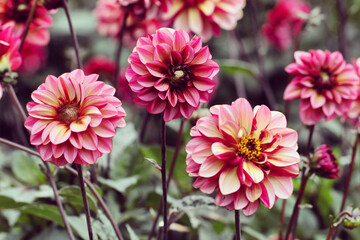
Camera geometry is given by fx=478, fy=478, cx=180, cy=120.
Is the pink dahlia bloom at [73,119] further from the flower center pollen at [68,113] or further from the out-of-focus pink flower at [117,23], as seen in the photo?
the out-of-focus pink flower at [117,23]

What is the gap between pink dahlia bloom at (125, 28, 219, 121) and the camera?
54 cm

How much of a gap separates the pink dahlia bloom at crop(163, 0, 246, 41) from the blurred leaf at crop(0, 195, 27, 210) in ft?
1.38

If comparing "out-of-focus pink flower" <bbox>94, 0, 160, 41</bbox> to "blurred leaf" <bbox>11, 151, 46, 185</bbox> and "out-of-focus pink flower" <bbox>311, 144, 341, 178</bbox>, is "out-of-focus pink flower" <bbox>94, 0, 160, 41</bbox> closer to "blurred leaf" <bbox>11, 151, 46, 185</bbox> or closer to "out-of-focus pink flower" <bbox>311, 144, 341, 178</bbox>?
"blurred leaf" <bbox>11, 151, 46, 185</bbox>

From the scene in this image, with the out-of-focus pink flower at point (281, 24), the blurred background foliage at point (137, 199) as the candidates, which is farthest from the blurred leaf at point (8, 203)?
the out-of-focus pink flower at point (281, 24)

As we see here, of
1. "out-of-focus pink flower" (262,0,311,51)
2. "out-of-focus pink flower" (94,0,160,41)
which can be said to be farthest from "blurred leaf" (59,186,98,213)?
"out-of-focus pink flower" (262,0,311,51)

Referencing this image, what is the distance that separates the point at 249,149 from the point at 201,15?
419 millimetres

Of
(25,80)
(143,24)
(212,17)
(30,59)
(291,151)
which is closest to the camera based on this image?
(291,151)

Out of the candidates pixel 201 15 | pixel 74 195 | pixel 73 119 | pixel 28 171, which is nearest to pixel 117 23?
pixel 201 15

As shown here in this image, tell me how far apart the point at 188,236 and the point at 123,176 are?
18 cm

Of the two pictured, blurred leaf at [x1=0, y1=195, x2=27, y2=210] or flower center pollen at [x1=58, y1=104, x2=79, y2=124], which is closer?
flower center pollen at [x1=58, y1=104, x2=79, y2=124]

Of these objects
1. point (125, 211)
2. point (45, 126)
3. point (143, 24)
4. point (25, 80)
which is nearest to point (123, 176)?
point (125, 211)

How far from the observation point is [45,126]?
1.78ft

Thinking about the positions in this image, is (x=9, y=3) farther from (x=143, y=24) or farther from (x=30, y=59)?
(x=30, y=59)

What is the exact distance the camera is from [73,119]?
567mm
